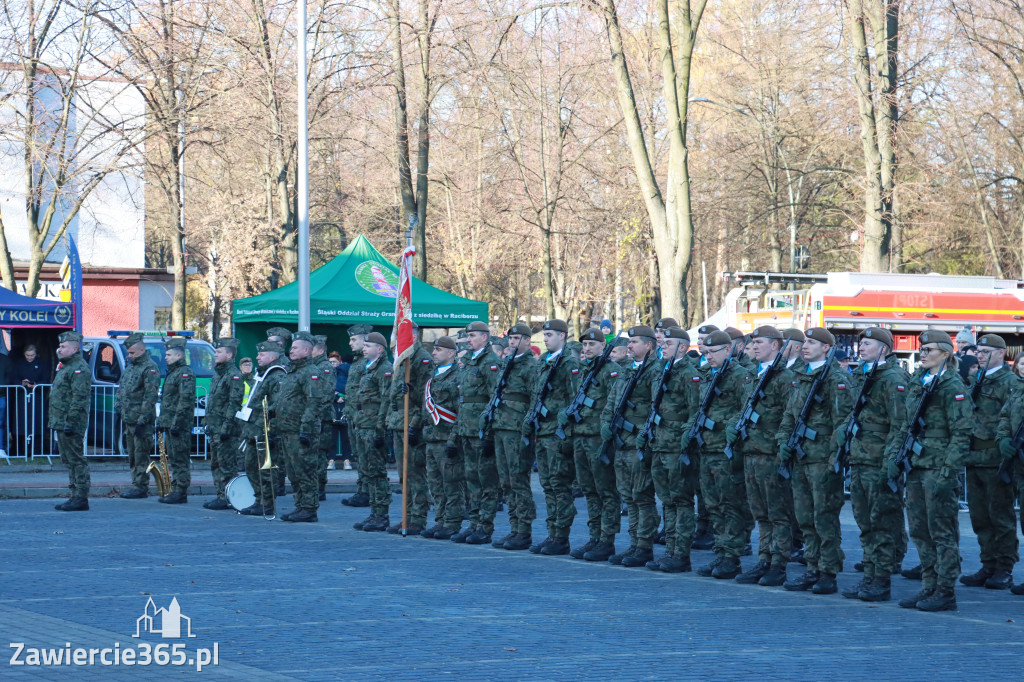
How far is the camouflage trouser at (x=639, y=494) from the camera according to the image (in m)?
11.3

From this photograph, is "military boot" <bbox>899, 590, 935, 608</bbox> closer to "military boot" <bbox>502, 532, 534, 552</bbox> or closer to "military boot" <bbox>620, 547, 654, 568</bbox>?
"military boot" <bbox>620, 547, 654, 568</bbox>

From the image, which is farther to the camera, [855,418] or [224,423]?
[224,423]

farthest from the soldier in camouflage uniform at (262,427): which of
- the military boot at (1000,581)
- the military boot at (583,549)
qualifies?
the military boot at (1000,581)

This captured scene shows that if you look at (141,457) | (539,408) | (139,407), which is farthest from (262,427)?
(539,408)

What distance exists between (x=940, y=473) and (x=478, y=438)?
488cm

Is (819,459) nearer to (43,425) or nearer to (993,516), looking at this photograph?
(993,516)

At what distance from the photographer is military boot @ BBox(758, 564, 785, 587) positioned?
1027 centimetres

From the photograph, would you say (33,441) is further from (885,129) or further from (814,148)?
(814,148)

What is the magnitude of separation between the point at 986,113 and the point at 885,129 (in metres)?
9.81

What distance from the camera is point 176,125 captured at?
2739 centimetres

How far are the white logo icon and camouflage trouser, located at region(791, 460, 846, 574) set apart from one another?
4686 millimetres

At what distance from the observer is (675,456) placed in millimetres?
11039

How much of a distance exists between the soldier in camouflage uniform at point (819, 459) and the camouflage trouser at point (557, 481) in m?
2.46

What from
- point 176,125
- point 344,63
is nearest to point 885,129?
point 344,63
